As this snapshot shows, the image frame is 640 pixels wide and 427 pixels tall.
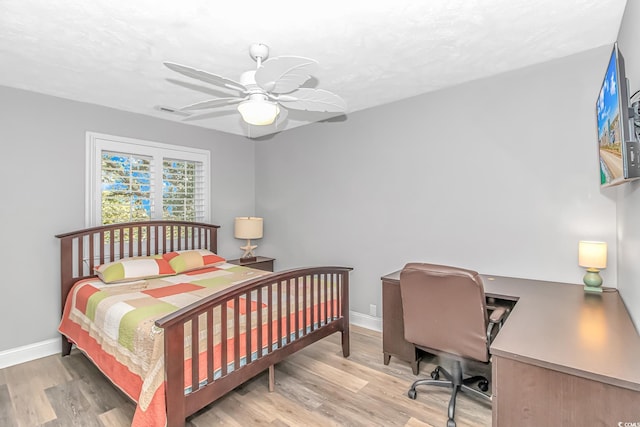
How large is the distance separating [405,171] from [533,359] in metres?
2.35

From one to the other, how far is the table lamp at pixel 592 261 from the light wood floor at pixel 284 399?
1.13 meters

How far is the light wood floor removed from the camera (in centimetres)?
209

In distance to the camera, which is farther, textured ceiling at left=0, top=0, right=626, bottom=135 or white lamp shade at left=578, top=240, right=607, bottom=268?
white lamp shade at left=578, top=240, right=607, bottom=268

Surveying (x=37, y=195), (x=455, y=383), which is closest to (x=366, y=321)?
(x=455, y=383)

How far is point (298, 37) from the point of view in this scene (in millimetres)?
2135

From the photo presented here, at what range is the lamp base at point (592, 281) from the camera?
2.19 metres

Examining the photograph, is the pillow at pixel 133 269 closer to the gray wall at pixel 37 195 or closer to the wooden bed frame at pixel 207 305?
the wooden bed frame at pixel 207 305

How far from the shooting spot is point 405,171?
3387 mm

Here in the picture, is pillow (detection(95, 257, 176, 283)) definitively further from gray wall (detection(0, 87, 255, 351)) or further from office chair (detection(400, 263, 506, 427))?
office chair (detection(400, 263, 506, 427))

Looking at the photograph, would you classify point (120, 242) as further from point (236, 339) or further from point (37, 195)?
point (236, 339)

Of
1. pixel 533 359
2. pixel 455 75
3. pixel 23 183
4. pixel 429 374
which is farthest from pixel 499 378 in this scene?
pixel 23 183

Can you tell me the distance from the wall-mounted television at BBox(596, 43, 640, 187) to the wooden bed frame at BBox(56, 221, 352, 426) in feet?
6.73

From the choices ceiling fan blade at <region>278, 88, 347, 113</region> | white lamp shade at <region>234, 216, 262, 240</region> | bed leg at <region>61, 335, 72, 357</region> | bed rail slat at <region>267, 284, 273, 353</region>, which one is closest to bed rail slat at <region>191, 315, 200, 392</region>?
bed rail slat at <region>267, 284, 273, 353</region>

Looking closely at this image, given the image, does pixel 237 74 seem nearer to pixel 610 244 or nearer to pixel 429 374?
pixel 429 374
